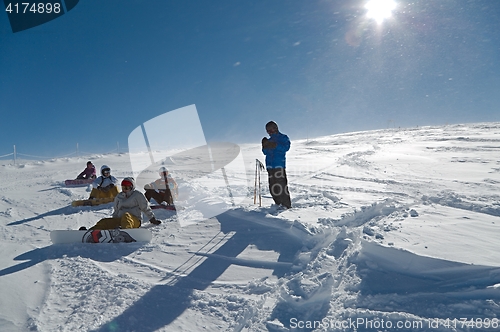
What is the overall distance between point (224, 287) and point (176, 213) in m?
4.16

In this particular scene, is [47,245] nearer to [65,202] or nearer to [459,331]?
[65,202]

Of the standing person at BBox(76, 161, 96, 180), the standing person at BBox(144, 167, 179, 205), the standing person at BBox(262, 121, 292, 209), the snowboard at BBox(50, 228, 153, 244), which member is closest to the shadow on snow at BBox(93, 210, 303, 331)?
the standing person at BBox(262, 121, 292, 209)

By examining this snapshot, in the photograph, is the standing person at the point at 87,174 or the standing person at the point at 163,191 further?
the standing person at the point at 87,174

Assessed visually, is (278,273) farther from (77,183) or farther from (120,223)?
(77,183)

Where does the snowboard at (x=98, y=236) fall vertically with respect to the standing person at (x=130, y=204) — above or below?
below

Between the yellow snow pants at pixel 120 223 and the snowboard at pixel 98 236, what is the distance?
32cm

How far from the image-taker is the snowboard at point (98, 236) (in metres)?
4.98

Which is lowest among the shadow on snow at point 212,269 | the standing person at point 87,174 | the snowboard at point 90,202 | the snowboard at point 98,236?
the shadow on snow at point 212,269

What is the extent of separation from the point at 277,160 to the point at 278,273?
10.9 ft

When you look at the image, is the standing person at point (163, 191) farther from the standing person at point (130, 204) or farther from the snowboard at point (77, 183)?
the snowboard at point (77, 183)

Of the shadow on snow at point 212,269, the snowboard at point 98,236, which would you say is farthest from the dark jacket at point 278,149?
the snowboard at point 98,236

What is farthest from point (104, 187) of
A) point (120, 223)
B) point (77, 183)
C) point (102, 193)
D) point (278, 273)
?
point (278, 273)

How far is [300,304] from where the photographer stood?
2979 millimetres

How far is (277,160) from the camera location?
22.0 feet
